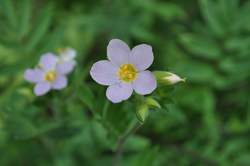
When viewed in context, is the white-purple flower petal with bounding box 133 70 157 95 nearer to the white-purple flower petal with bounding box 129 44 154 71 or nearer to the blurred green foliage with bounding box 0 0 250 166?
the white-purple flower petal with bounding box 129 44 154 71

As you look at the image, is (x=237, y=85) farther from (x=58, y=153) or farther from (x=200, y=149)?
(x=58, y=153)

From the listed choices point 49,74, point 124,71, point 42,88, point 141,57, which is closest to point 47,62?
point 49,74

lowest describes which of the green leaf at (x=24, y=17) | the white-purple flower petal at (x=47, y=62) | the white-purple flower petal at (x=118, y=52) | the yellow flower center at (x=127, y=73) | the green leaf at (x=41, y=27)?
the yellow flower center at (x=127, y=73)

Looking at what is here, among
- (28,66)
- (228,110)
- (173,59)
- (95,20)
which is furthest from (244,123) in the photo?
(28,66)

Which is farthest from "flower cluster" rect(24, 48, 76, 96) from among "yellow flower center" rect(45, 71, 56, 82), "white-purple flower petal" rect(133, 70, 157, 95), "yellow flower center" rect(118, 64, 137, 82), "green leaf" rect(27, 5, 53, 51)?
"white-purple flower petal" rect(133, 70, 157, 95)

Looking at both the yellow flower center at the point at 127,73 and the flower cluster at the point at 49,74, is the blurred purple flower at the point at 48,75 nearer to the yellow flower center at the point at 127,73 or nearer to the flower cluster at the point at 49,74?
the flower cluster at the point at 49,74

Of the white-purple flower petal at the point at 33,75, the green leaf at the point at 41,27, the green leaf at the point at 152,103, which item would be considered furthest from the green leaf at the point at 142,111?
the green leaf at the point at 41,27
